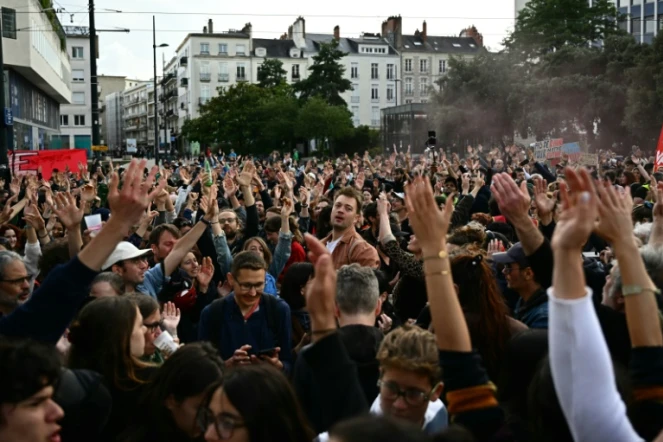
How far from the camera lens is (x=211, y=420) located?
2.93m

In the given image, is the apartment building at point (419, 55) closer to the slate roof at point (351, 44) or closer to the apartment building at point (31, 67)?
the slate roof at point (351, 44)

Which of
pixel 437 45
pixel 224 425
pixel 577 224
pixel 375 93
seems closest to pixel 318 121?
pixel 375 93

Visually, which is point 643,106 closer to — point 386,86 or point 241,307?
point 241,307

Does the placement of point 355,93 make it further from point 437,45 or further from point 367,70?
point 437,45

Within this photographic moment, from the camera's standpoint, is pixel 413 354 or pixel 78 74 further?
pixel 78 74

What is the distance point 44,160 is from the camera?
20844 millimetres

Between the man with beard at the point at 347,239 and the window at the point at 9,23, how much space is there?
103ft

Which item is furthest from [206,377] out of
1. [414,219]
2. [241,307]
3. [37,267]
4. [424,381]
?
[37,267]

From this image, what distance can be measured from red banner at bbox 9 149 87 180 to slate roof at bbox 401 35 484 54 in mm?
93629

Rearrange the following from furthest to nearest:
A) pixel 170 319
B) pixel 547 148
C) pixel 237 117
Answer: pixel 237 117, pixel 547 148, pixel 170 319

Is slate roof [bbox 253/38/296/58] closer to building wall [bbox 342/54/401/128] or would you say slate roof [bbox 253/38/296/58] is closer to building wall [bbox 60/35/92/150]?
building wall [bbox 342/54/401/128]

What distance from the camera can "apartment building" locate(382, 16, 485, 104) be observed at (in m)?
112

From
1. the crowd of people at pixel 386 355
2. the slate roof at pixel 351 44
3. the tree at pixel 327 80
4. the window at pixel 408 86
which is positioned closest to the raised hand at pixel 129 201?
the crowd of people at pixel 386 355

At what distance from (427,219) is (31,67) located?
122 feet
